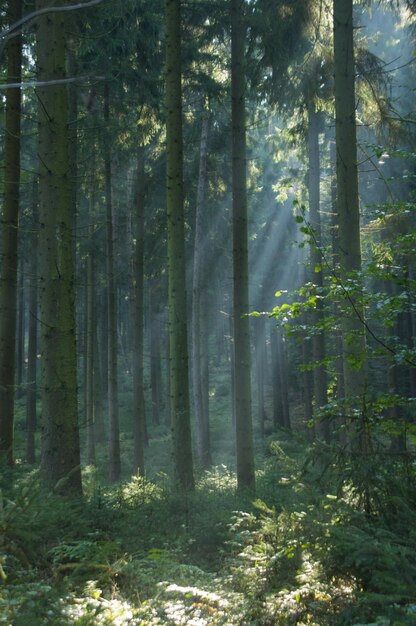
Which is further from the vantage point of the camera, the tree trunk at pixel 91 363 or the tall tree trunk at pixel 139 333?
the tree trunk at pixel 91 363

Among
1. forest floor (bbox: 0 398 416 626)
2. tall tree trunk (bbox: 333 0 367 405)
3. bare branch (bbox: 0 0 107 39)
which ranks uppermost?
tall tree trunk (bbox: 333 0 367 405)

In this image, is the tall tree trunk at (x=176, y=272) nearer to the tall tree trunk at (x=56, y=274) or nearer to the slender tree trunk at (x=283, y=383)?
the tall tree trunk at (x=56, y=274)

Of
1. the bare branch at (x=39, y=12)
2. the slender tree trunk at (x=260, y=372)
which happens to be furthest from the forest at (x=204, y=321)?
the slender tree trunk at (x=260, y=372)

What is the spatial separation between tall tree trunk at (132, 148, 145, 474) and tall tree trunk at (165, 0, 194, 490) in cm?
604

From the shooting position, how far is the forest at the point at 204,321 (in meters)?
4.12

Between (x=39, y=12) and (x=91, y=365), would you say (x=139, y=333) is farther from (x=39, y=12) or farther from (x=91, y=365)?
(x=39, y=12)

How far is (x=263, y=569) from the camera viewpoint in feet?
16.0

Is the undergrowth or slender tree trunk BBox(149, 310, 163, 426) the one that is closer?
the undergrowth

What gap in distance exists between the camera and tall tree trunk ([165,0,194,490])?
32.3 feet

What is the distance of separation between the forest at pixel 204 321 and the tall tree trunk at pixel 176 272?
0.13 ft

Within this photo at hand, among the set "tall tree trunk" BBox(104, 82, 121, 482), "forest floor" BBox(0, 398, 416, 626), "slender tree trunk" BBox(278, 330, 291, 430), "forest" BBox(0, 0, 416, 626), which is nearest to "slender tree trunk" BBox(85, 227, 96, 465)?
"forest" BBox(0, 0, 416, 626)

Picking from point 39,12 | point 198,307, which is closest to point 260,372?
point 198,307

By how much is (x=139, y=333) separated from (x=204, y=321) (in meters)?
6.53

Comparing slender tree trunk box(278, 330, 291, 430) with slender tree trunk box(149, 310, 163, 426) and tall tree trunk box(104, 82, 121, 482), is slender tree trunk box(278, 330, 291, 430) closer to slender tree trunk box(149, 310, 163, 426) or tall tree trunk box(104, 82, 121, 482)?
slender tree trunk box(149, 310, 163, 426)
